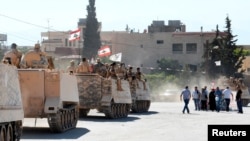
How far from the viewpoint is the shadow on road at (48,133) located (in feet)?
72.2

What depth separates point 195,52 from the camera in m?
112

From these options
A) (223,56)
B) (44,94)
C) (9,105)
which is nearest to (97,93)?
(44,94)

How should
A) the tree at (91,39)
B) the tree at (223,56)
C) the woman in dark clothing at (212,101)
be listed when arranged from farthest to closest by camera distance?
the tree at (91,39) → the tree at (223,56) → the woman in dark clothing at (212,101)

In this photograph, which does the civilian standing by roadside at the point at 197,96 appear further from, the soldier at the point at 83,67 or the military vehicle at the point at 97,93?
the soldier at the point at 83,67

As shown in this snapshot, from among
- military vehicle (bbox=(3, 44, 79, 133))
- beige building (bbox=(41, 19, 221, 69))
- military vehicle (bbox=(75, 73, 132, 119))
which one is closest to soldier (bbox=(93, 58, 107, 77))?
military vehicle (bbox=(75, 73, 132, 119))

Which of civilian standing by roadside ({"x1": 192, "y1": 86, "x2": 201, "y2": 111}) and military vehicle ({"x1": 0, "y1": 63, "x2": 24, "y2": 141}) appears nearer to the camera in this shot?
military vehicle ({"x1": 0, "y1": 63, "x2": 24, "y2": 141})

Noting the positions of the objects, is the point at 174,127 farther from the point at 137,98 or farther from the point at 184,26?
the point at 184,26

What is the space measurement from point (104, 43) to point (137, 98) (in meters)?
78.6

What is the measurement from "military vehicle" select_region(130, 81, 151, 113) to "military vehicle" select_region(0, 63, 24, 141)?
21.2 meters

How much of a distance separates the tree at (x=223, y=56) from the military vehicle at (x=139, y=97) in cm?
4677

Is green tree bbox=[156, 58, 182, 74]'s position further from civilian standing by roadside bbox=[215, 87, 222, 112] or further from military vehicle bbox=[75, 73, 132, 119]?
military vehicle bbox=[75, 73, 132, 119]

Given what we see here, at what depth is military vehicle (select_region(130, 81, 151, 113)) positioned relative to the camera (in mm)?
40716

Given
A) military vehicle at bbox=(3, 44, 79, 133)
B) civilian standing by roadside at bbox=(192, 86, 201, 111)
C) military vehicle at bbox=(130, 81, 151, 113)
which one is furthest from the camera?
civilian standing by roadside at bbox=(192, 86, 201, 111)

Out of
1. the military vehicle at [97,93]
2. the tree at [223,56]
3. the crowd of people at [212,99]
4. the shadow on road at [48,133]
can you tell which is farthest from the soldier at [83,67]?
the tree at [223,56]
